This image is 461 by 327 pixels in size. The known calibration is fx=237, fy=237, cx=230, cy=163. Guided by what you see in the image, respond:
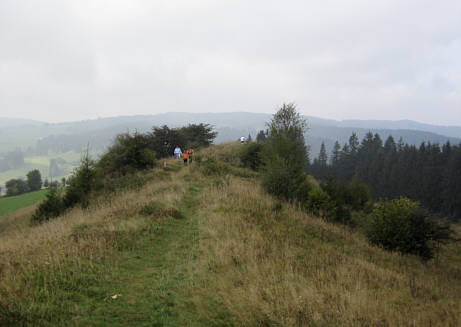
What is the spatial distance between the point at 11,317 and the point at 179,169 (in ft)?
58.2

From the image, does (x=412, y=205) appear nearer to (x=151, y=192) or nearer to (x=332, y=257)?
(x=332, y=257)

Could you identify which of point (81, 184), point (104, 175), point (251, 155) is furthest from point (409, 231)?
point (104, 175)

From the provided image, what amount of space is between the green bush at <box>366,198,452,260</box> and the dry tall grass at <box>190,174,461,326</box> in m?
1.27

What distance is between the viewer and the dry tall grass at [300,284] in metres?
3.91

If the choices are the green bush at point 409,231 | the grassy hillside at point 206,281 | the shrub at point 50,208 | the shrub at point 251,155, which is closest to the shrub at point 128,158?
the shrub at point 50,208

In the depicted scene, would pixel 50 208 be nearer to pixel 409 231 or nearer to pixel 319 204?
pixel 319 204

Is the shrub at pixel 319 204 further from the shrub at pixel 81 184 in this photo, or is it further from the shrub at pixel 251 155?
the shrub at pixel 81 184

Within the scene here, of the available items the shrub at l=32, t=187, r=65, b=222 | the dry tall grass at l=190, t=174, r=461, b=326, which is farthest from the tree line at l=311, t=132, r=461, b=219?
the shrub at l=32, t=187, r=65, b=222

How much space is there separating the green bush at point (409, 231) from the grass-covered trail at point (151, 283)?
8578 millimetres

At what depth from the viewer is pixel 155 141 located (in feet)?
111

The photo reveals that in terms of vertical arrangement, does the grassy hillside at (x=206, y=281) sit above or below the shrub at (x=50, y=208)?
above

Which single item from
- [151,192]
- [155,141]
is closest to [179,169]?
[151,192]

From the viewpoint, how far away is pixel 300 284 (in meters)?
4.68

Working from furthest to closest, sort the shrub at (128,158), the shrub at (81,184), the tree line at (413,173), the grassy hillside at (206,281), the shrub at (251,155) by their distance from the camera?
the tree line at (413,173)
the shrub at (251,155)
the shrub at (128,158)
the shrub at (81,184)
the grassy hillside at (206,281)
